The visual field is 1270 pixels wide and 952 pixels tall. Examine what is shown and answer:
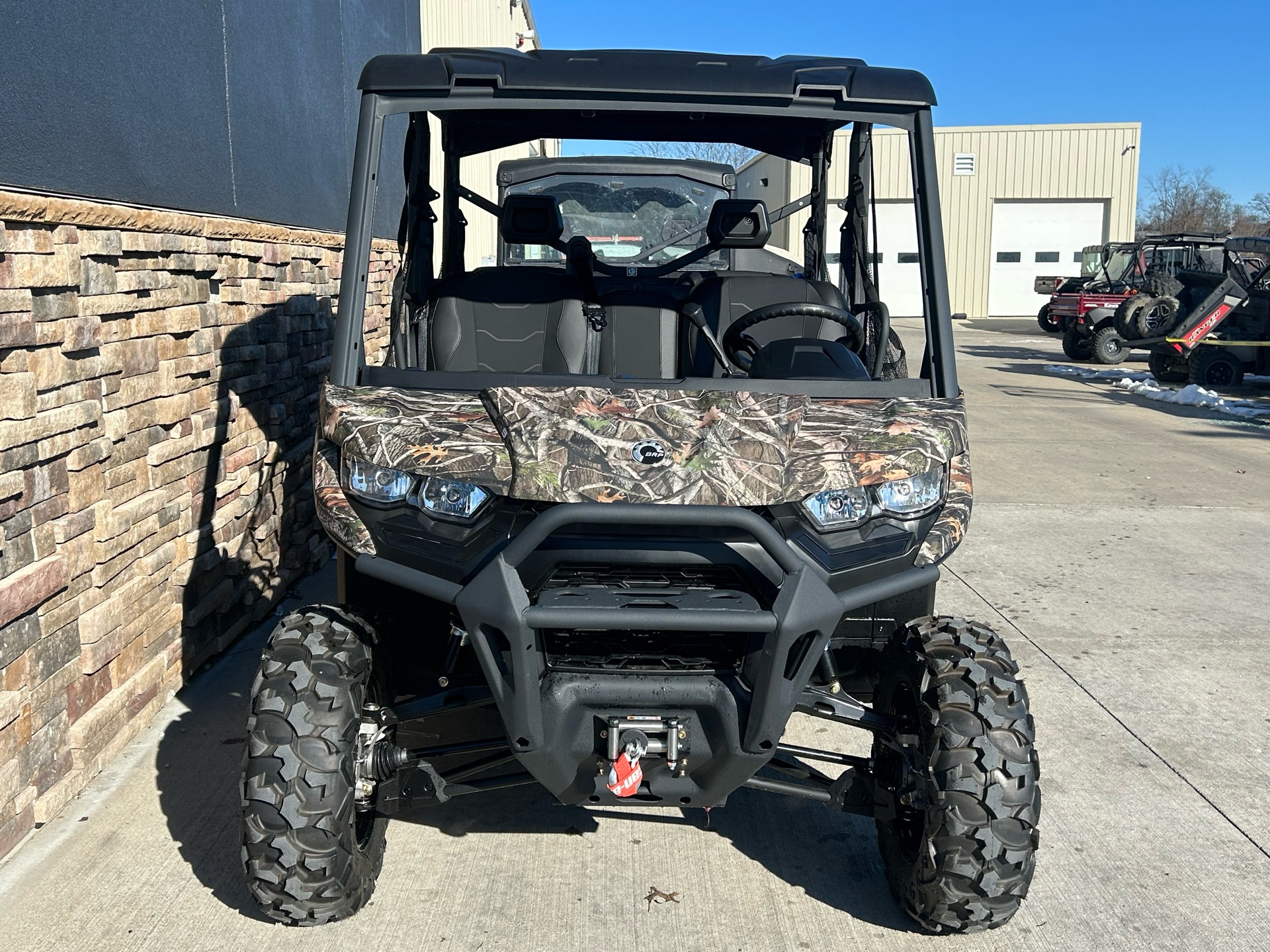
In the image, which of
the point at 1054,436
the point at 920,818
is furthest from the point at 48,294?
the point at 1054,436

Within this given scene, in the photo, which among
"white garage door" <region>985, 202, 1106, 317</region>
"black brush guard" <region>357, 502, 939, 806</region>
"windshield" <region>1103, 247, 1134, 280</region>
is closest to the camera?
"black brush guard" <region>357, 502, 939, 806</region>

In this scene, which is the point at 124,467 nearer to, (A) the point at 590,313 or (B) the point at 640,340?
(A) the point at 590,313

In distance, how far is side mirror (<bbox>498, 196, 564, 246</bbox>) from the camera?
430 centimetres

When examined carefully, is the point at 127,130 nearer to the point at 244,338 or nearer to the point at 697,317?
the point at 244,338

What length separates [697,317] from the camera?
154 inches

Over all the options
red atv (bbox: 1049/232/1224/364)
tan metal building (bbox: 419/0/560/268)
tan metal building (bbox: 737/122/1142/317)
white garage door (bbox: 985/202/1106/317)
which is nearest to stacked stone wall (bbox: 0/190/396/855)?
tan metal building (bbox: 419/0/560/268)

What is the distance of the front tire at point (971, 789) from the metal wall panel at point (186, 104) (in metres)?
2.81

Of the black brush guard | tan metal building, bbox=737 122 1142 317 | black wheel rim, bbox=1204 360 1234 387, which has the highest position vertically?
tan metal building, bbox=737 122 1142 317

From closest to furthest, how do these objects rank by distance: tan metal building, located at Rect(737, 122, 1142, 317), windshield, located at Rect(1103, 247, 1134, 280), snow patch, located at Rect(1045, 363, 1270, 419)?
snow patch, located at Rect(1045, 363, 1270, 419) < windshield, located at Rect(1103, 247, 1134, 280) < tan metal building, located at Rect(737, 122, 1142, 317)

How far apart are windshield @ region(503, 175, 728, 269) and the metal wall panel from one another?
134 cm

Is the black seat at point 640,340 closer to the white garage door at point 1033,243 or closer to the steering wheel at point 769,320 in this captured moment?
the steering wheel at point 769,320

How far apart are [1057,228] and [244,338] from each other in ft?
106

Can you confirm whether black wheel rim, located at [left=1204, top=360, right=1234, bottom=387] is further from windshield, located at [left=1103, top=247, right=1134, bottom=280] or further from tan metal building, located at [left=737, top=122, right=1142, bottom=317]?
tan metal building, located at [left=737, top=122, right=1142, bottom=317]

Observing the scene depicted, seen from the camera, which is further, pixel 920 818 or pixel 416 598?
pixel 416 598
